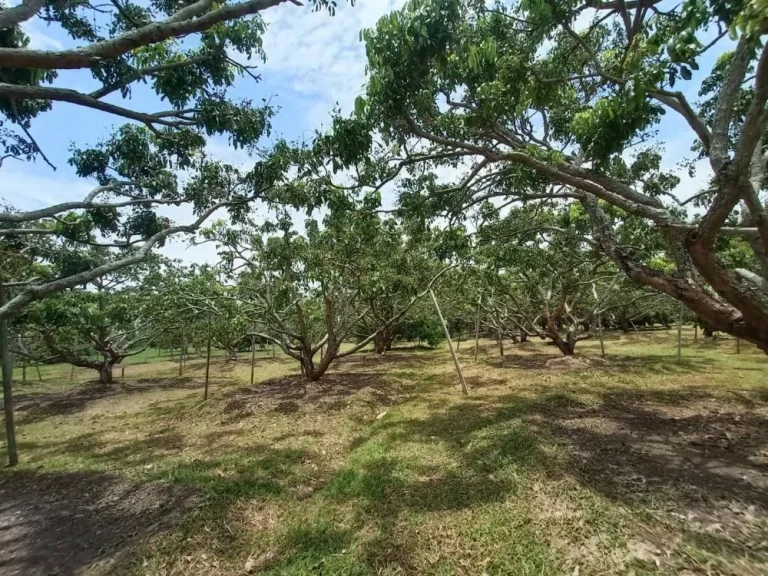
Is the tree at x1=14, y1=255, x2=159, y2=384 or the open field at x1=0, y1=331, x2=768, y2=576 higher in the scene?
the tree at x1=14, y1=255, x2=159, y2=384

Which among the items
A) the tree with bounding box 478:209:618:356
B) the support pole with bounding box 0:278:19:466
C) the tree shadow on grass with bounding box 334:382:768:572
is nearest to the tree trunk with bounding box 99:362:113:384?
the support pole with bounding box 0:278:19:466

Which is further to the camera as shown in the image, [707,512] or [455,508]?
[455,508]

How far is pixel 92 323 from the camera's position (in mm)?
10922

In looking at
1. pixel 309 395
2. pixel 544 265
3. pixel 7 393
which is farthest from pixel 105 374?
pixel 544 265

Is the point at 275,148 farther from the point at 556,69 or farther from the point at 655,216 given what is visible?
the point at 655,216

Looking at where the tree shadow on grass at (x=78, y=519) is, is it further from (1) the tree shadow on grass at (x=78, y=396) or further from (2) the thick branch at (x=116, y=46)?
(1) the tree shadow on grass at (x=78, y=396)

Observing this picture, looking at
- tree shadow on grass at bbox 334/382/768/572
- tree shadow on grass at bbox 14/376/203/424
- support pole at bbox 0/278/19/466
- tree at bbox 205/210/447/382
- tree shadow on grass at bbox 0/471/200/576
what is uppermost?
tree at bbox 205/210/447/382

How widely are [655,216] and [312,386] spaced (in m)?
8.81

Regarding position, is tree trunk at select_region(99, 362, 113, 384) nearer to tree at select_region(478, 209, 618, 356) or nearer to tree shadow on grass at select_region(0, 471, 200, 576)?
tree shadow on grass at select_region(0, 471, 200, 576)

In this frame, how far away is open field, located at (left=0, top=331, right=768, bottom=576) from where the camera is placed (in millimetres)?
2922

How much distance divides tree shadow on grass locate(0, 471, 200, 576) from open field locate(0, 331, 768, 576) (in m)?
0.02

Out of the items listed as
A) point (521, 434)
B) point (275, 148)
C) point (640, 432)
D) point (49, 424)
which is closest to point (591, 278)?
point (640, 432)

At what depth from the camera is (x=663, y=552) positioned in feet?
8.95

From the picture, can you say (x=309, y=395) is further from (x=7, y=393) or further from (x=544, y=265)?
(x=544, y=265)
